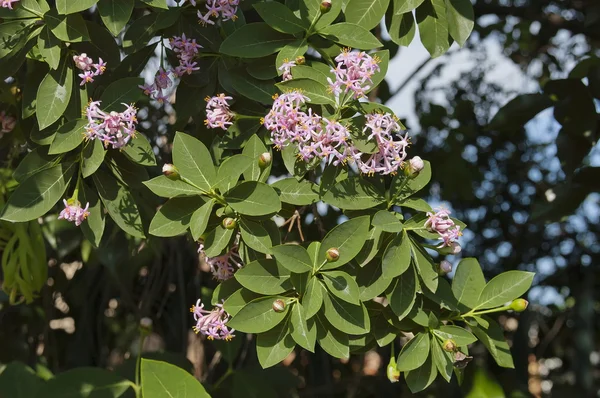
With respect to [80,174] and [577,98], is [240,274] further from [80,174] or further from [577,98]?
[577,98]

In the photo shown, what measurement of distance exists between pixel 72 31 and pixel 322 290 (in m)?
0.50

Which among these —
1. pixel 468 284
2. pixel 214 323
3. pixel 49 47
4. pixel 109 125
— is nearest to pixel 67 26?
pixel 49 47

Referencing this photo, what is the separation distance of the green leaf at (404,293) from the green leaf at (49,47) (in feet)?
1.84

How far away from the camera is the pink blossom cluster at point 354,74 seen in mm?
943

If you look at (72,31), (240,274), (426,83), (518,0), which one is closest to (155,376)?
(240,274)

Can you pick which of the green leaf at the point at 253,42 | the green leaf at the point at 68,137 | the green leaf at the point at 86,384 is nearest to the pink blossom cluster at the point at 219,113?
the green leaf at the point at 253,42

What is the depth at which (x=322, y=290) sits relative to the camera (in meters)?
0.95

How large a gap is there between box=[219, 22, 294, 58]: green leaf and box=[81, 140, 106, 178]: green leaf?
22 centimetres

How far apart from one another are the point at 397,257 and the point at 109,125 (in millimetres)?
431

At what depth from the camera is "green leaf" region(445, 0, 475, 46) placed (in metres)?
1.11

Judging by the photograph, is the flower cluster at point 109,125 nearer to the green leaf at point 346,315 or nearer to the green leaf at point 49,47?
the green leaf at point 49,47

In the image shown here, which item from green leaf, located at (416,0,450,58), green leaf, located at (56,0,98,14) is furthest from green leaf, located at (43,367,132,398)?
green leaf, located at (416,0,450,58)

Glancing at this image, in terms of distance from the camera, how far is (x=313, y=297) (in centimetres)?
94

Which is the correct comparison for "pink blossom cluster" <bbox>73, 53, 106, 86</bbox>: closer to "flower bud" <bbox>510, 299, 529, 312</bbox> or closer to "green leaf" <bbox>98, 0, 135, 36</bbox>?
"green leaf" <bbox>98, 0, 135, 36</bbox>
